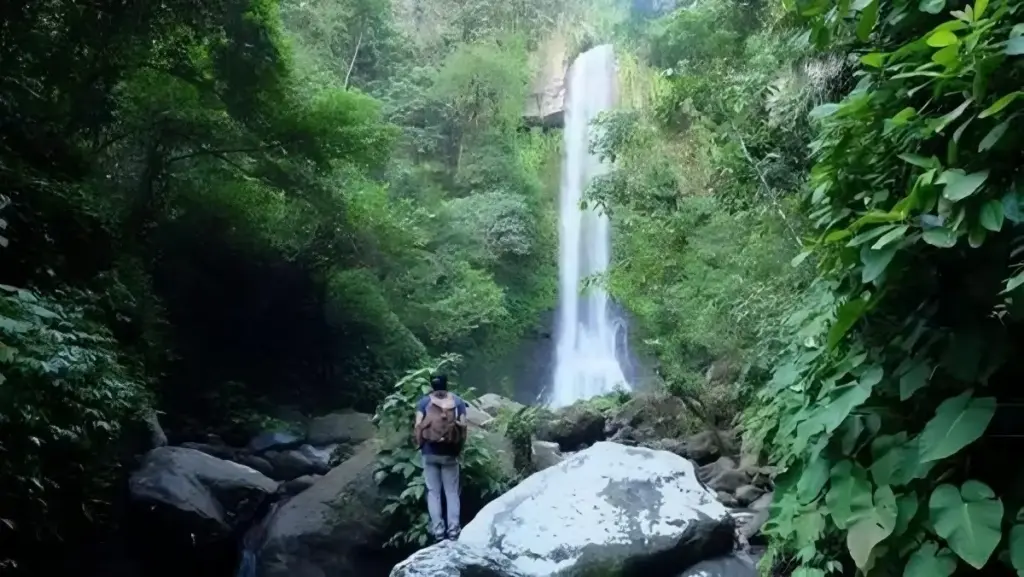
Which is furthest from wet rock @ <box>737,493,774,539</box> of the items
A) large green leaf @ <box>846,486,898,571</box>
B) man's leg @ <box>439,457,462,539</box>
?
large green leaf @ <box>846,486,898,571</box>

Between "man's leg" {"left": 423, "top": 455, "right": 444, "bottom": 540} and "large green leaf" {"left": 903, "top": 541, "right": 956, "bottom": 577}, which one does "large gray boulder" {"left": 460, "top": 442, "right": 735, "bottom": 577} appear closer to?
"man's leg" {"left": 423, "top": 455, "right": 444, "bottom": 540}

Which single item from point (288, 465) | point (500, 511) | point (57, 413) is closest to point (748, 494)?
point (500, 511)

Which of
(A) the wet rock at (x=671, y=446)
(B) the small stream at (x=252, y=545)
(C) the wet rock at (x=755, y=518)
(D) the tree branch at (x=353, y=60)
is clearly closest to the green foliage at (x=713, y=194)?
(A) the wet rock at (x=671, y=446)

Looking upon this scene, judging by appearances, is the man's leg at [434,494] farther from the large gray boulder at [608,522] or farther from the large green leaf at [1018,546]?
the large green leaf at [1018,546]

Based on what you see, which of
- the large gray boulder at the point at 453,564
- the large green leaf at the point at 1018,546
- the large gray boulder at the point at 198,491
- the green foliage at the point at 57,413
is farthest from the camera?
the large gray boulder at the point at 198,491

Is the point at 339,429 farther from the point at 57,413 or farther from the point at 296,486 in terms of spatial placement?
the point at 57,413

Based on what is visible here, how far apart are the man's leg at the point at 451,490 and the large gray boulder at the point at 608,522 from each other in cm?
57

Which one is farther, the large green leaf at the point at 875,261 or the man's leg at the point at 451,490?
the man's leg at the point at 451,490

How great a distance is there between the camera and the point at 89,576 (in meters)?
5.86

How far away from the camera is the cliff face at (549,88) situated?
65.9 ft

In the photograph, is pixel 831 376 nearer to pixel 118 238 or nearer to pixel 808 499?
pixel 808 499

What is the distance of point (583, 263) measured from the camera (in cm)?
1905

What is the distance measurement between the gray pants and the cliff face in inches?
606

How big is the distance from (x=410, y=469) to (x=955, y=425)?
17.2 feet
